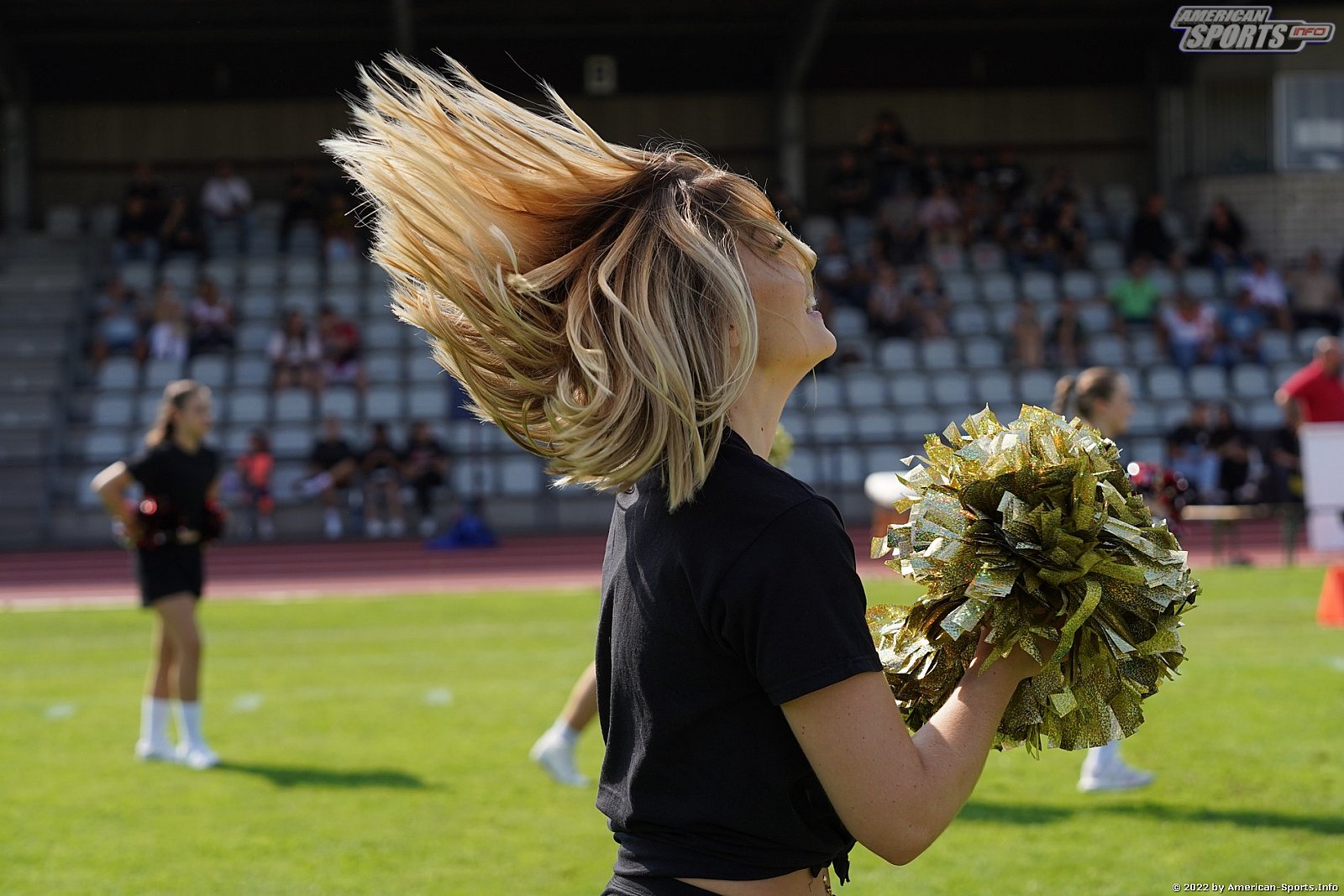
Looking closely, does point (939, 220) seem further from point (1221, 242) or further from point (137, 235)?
point (137, 235)

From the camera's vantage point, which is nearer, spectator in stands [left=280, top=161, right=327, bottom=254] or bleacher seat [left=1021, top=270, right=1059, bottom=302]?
bleacher seat [left=1021, top=270, right=1059, bottom=302]

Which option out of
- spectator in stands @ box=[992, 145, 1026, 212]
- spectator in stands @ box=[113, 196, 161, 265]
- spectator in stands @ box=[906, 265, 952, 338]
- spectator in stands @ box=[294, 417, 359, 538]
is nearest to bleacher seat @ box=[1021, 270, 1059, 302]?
spectator in stands @ box=[906, 265, 952, 338]

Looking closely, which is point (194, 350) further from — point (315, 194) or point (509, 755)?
point (509, 755)

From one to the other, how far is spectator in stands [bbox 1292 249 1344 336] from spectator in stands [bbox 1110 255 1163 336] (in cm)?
233

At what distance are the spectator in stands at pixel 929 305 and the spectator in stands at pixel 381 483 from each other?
8067 mm

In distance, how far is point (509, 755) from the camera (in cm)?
731

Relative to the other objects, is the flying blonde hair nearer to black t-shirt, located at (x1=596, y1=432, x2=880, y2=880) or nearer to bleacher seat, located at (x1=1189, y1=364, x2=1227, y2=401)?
black t-shirt, located at (x1=596, y1=432, x2=880, y2=880)

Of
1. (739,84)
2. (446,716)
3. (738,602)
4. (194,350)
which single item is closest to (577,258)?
(738,602)

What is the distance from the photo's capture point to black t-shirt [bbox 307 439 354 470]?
19.0 metres

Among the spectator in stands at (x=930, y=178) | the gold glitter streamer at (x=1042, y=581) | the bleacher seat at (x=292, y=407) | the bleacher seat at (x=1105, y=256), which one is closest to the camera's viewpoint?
the gold glitter streamer at (x=1042, y=581)

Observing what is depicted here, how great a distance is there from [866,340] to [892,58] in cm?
692

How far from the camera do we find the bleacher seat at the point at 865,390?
2091 cm

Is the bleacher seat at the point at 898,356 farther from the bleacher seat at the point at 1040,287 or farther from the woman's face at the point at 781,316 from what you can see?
the woman's face at the point at 781,316

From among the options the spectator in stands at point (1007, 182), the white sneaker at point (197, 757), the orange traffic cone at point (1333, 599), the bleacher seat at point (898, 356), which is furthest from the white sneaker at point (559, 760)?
the spectator in stands at point (1007, 182)
